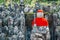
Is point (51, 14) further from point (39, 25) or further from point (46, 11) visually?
point (39, 25)

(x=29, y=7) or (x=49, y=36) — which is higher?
(x=29, y=7)

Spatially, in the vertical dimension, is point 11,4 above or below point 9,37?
above

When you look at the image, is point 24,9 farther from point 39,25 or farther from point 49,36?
point 49,36

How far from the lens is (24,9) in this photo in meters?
2.60

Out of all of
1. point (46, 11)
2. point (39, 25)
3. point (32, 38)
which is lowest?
point (32, 38)

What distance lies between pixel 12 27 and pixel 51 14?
517mm

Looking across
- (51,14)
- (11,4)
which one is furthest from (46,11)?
(11,4)

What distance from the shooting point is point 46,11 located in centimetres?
261

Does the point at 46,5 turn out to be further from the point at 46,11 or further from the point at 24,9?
the point at 24,9

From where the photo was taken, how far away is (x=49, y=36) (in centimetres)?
256

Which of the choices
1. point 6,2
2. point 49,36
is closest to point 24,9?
point 6,2

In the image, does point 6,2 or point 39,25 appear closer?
point 39,25

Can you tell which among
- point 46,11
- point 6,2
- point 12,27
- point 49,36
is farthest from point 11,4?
point 49,36

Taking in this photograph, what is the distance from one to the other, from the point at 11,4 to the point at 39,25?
1.51 feet
